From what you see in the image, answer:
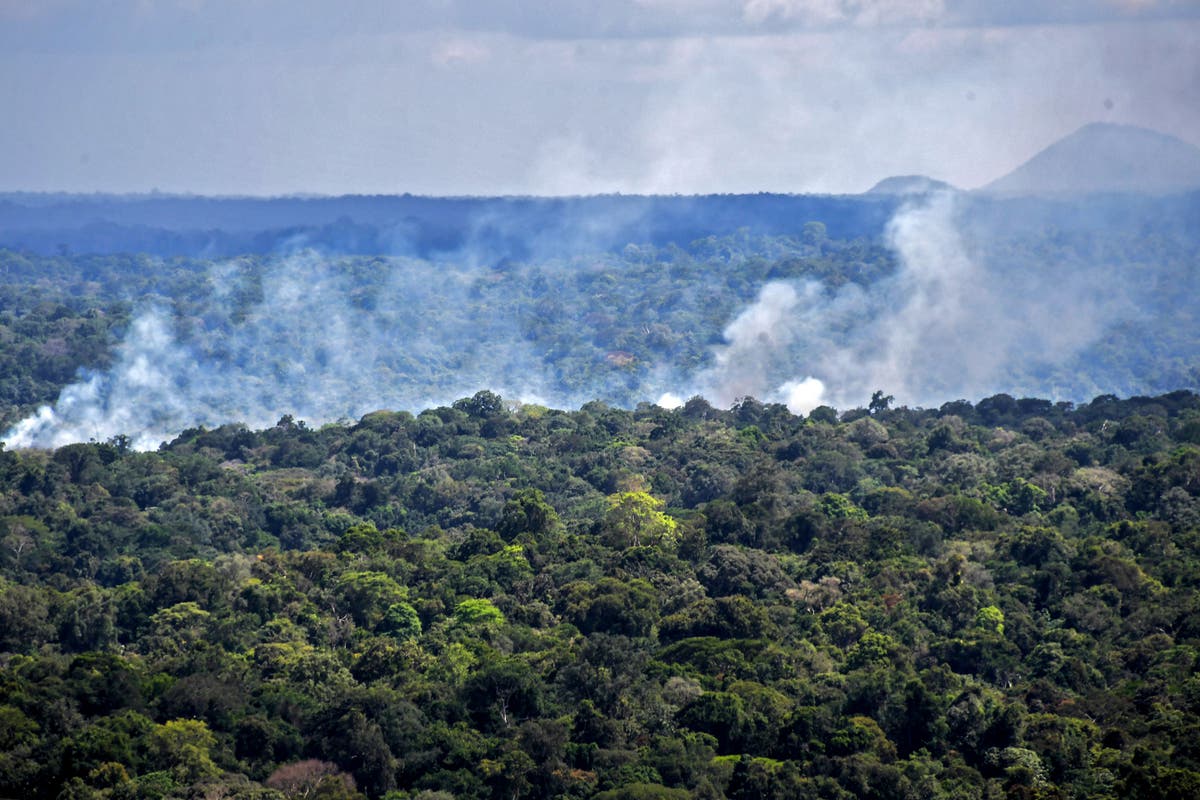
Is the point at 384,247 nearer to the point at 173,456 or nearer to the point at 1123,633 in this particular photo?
the point at 173,456

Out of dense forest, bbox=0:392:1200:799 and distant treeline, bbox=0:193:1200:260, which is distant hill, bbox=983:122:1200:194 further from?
dense forest, bbox=0:392:1200:799

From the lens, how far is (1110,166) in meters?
151

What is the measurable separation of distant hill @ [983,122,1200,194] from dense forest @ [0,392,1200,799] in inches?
2506

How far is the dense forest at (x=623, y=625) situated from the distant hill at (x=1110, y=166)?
2506 inches

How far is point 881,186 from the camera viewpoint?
6722 inches

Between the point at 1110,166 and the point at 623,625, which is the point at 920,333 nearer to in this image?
the point at 1110,166

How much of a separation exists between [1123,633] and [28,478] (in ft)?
152

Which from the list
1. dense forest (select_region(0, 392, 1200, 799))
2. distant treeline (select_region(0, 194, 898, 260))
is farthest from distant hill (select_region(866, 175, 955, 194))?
dense forest (select_region(0, 392, 1200, 799))

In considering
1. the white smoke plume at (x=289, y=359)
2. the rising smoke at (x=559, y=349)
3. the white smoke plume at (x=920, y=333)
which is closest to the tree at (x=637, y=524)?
the white smoke plume at (x=289, y=359)

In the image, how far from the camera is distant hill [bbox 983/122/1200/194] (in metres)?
150

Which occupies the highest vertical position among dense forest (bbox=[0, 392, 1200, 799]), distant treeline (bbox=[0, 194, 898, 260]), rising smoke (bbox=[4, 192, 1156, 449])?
distant treeline (bbox=[0, 194, 898, 260])

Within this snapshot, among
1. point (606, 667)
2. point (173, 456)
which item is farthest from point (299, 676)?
point (173, 456)

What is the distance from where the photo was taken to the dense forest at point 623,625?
45.2m

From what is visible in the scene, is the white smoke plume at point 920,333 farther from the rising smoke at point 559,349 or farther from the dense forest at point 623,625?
the dense forest at point 623,625
